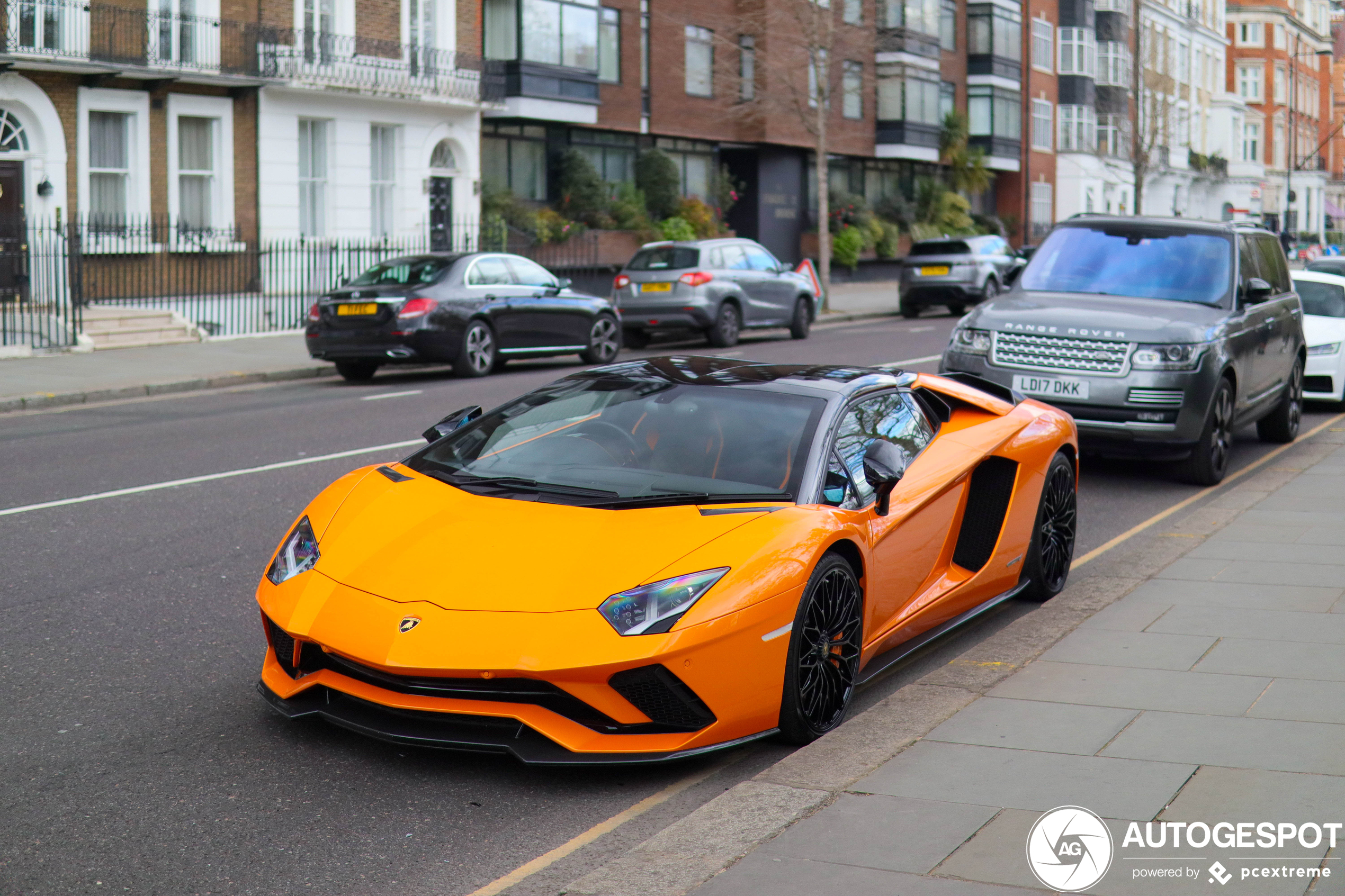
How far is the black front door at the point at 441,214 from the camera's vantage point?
101 feet

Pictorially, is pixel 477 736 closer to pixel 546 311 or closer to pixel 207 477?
pixel 207 477

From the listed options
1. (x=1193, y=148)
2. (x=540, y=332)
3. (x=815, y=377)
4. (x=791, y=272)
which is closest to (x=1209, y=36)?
(x=1193, y=148)

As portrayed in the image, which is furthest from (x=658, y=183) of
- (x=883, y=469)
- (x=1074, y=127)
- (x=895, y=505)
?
(x=883, y=469)

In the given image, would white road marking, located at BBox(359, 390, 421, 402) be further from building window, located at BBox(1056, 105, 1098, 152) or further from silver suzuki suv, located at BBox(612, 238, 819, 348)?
building window, located at BBox(1056, 105, 1098, 152)

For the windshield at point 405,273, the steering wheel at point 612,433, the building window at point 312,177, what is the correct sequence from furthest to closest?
the building window at point 312,177, the windshield at point 405,273, the steering wheel at point 612,433

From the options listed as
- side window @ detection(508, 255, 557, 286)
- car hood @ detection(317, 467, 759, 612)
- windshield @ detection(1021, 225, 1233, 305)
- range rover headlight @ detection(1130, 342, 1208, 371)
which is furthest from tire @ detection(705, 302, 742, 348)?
car hood @ detection(317, 467, 759, 612)

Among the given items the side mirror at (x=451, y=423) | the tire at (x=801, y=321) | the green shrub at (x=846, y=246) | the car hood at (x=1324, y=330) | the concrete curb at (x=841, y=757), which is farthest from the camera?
the green shrub at (x=846, y=246)

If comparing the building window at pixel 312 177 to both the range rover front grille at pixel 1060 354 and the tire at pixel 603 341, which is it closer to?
the tire at pixel 603 341

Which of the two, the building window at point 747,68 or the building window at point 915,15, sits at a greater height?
the building window at point 915,15

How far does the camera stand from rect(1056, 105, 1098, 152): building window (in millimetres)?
60406

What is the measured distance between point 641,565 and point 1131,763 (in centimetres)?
161

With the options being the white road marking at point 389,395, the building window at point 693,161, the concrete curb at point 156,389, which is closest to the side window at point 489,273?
the white road marking at point 389,395

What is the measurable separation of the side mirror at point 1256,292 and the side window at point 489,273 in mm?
10073

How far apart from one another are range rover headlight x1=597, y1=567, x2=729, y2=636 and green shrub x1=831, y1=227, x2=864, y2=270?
38.7 metres
